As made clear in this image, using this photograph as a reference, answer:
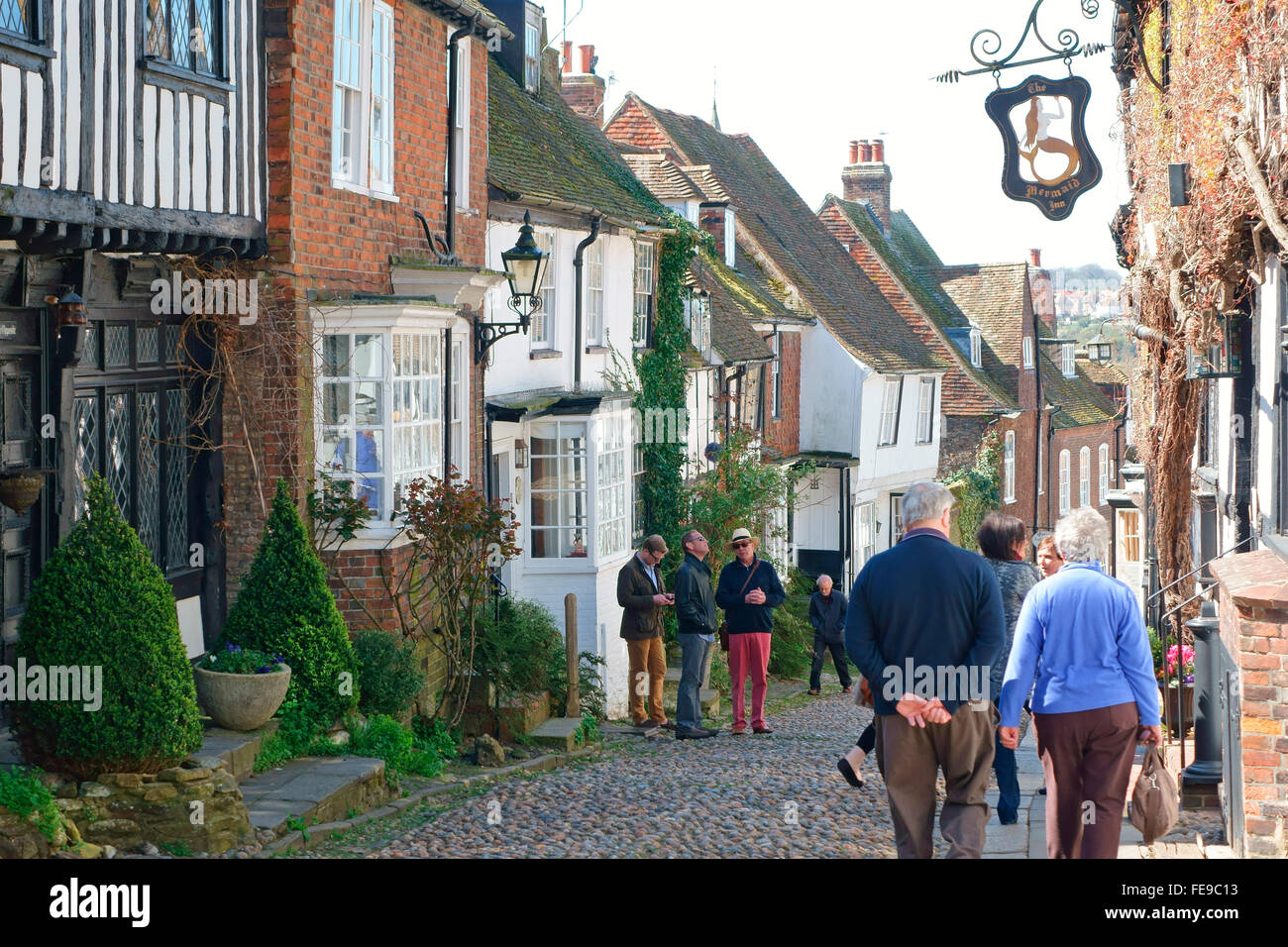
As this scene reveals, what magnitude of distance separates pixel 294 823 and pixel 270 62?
5310 mm

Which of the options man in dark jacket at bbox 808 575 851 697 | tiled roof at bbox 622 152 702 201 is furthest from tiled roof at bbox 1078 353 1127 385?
man in dark jacket at bbox 808 575 851 697

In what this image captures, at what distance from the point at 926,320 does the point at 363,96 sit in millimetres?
24404

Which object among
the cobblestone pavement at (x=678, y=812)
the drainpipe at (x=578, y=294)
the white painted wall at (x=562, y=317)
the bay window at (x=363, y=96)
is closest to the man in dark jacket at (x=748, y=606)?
the cobblestone pavement at (x=678, y=812)

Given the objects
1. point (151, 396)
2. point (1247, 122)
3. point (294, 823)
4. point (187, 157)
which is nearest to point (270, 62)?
point (187, 157)

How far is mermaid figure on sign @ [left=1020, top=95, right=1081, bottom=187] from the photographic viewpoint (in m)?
9.01

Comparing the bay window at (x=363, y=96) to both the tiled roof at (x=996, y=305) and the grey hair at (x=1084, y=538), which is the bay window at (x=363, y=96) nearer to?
the grey hair at (x=1084, y=538)

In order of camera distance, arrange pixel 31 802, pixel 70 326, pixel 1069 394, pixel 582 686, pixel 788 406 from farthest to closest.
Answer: pixel 1069 394
pixel 788 406
pixel 582 686
pixel 70 326
pixel 31 802

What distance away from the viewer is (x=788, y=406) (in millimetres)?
27688

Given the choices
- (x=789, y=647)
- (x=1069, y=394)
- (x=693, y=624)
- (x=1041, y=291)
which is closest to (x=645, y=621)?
(x=693, y=624)

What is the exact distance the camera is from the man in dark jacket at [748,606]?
12.1m

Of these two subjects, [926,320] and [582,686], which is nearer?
[582,686]

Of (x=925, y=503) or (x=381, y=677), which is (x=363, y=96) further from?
(x=925, y=503)

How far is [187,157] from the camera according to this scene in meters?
9.09
